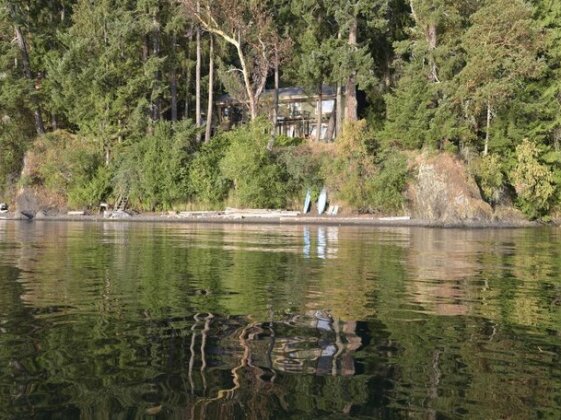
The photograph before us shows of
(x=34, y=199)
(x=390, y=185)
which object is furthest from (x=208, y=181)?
(x=34, y=199)

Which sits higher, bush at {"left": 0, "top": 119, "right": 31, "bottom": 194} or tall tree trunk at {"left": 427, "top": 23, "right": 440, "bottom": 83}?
tall tree trunk at {"left": 427, "top": 23, "right": 440, "bottom": 83}

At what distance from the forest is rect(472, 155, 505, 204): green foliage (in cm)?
13

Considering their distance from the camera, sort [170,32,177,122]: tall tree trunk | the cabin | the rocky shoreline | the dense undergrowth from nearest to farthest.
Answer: the rocky shoreline → the dense undergrowth → [170,32,177,122]: tall tree trunk → the cabin

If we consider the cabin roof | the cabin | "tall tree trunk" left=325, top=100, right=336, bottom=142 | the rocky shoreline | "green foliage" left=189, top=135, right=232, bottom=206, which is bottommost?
the rocky shoreline

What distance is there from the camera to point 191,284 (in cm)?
1277

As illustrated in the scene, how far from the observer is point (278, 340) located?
797 cm

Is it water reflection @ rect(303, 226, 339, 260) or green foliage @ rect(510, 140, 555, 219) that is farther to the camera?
green foliage @ rect(510, 140, 555, 219)

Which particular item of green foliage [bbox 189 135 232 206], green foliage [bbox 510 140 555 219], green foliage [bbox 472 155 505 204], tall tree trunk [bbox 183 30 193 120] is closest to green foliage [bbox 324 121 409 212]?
green foliage [bbox 472 155 505 204]

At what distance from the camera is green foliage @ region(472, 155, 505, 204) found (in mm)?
40438

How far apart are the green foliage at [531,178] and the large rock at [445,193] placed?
9.75 feet

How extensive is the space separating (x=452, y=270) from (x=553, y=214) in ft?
99.6

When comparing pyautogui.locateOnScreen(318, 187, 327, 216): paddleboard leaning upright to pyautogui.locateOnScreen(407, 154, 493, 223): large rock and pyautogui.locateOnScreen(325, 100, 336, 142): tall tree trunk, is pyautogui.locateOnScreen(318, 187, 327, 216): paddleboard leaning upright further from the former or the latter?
pyautogui.locateOnScreen(325, 100, 336, 142): tall tree trunk

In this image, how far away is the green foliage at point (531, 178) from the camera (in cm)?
4031

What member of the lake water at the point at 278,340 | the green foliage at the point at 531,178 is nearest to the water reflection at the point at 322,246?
the lake water at the point at 278,340
